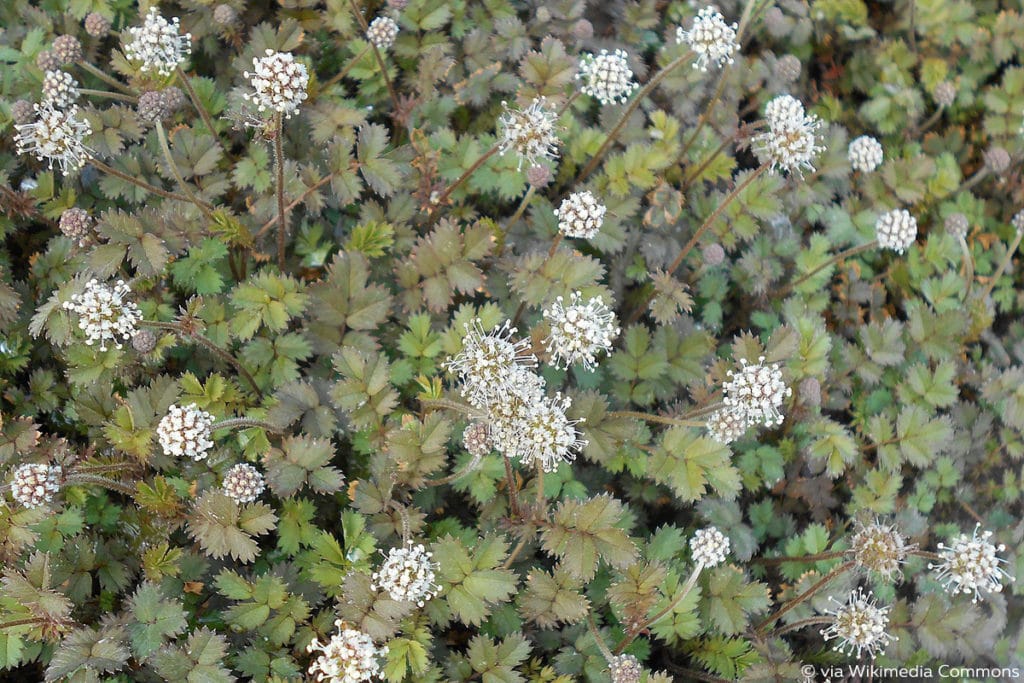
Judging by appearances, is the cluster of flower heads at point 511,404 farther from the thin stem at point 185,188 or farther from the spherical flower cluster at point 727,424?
the thin stem at point 185,188

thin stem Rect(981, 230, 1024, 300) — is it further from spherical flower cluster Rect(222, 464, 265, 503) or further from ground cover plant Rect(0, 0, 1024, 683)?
spherical flower cluster Rect(222, 464, 265, 503)

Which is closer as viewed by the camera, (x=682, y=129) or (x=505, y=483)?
(x=505, y=483)

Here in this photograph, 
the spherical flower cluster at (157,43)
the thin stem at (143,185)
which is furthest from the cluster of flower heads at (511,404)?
the spherical flower cluster at (157,43)

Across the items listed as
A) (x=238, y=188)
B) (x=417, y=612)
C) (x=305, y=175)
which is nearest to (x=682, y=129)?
(x=305, y=175)

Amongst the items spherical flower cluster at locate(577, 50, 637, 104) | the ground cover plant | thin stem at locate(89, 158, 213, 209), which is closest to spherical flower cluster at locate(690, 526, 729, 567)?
the ground cover plant

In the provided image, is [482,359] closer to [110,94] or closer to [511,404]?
[511,404]

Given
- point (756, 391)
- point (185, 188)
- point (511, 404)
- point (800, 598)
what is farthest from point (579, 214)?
point (800, 598)

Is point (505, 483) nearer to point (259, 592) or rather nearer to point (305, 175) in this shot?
point (259, 592)
